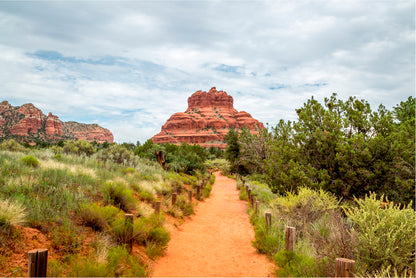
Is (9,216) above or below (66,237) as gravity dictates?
above

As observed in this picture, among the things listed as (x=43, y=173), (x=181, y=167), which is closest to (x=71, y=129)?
(x=181, y=167)

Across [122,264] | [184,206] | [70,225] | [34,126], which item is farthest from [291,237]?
[34,126]

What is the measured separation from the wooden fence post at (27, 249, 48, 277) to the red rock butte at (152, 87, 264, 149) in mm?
129482

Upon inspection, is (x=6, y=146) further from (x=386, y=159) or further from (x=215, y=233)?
(x=386, y=159)

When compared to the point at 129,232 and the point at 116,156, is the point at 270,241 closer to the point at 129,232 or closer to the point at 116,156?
the point at 129,232

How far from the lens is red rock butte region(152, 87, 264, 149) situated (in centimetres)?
14873

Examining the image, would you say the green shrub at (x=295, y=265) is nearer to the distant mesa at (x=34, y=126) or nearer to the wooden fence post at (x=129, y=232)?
the wooden fence post at (x=129, y=232)

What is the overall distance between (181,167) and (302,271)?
747 inches

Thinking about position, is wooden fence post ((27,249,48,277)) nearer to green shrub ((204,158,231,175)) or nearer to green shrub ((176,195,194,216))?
green shrub ((176,195,194,216))

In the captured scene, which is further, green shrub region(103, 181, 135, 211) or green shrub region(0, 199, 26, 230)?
green shrub region(103, 181, 135, 211)

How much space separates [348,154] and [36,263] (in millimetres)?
10376

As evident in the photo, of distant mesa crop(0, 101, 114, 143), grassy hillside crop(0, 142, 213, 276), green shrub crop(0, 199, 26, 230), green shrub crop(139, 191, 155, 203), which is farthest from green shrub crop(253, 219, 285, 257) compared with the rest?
distant mesa crop(0, 101, 114, 143)

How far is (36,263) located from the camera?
9.83ft

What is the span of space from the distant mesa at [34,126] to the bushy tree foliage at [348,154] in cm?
7643
